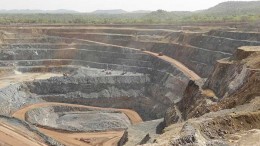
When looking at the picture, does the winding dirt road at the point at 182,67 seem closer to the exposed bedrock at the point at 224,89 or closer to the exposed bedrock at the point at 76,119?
the exposed bedrock at the point at 76,119

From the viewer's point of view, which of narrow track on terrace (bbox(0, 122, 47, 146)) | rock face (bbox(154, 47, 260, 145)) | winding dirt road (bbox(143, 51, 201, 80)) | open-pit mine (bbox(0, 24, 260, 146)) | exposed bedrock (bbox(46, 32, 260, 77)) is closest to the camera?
rock face (bbox(154, 47, 260, 145))

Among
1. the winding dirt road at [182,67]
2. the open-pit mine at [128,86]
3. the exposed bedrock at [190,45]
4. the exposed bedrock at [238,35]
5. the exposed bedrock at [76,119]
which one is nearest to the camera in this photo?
the open-pit mine at [128,86]

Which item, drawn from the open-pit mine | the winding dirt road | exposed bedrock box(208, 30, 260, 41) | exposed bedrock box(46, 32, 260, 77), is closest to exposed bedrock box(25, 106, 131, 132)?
the open-pit mine

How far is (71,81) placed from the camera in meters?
61.1

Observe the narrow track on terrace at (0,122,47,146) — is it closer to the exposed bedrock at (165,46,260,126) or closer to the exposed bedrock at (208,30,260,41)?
the exposed bedrock at (165,46,260,126)

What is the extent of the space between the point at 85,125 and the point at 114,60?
962 inches

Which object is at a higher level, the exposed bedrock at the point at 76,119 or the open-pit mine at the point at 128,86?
the open-pit mine at the point at 128,86

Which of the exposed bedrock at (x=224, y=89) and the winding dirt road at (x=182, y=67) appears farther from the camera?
the winding dirt road at (x=182, y=67)

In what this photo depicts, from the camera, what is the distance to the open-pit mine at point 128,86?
26.3 metres

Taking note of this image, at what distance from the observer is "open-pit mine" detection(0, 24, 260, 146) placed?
2631cm

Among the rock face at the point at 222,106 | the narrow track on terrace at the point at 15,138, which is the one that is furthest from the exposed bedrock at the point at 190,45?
the narrow track on terrace at the point at 15,138

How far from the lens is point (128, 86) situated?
202ft

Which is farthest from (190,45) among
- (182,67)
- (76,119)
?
(76,119)

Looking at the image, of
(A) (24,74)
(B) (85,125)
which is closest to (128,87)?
(B) (85,125)
